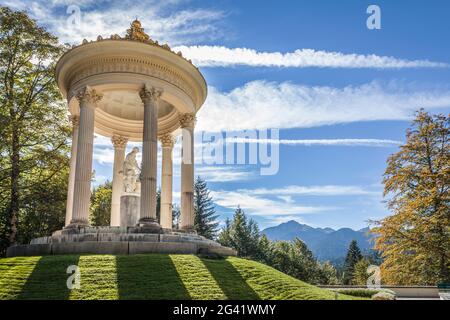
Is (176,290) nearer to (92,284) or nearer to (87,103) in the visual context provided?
(92,284)

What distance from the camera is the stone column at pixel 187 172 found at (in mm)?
25089

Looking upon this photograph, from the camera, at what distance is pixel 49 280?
13289mm

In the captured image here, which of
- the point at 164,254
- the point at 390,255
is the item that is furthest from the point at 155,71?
the point at 390,255

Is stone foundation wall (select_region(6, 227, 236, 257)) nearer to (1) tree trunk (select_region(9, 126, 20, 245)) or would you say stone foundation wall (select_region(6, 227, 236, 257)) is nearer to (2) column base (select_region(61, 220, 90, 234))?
(2) column base (select_region(61, 220, 90, 234))

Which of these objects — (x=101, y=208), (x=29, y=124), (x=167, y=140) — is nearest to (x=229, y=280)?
(x=167, y=140)

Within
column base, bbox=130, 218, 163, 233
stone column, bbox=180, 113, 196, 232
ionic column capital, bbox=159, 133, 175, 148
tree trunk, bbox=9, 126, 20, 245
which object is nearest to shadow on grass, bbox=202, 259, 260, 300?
column base, bbox=130, 218, 163, 233

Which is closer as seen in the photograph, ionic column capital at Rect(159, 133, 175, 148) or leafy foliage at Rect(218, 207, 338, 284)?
ionic column capital at Rect(159, 133, 175, 148)

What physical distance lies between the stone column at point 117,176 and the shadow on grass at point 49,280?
1230 cm

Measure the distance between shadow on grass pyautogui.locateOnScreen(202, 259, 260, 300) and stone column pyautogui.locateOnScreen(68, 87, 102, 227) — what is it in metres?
8.17

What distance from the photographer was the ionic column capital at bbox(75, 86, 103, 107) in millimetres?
22734

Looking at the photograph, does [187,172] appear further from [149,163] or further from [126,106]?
[126,106]

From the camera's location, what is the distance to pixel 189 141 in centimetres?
2573

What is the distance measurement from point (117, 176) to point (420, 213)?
991 inches

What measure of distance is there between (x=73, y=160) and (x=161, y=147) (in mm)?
7305
